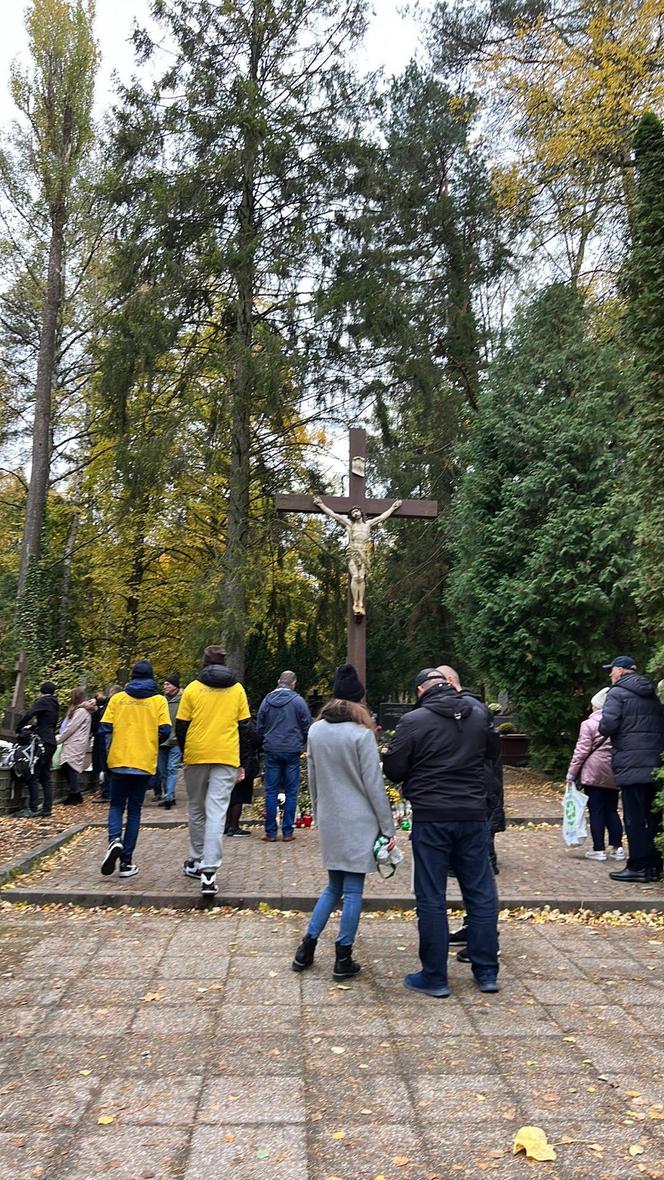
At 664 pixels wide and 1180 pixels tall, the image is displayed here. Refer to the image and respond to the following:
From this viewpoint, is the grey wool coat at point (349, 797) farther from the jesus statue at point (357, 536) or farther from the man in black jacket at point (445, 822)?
the jesus statue at point (357, 536)

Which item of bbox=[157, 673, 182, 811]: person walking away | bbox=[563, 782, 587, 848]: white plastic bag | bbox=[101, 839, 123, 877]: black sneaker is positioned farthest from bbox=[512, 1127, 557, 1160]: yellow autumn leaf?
bbox=[157, 673, 182, 811]: person walking away

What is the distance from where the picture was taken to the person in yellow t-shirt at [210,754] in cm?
714

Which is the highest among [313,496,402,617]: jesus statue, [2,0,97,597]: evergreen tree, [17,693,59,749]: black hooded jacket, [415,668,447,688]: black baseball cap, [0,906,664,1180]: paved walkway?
[2,0,97,597]: evergreen tree

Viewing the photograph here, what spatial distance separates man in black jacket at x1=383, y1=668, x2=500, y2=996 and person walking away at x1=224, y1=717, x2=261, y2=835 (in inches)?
201

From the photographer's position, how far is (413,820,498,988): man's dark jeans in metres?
5.21

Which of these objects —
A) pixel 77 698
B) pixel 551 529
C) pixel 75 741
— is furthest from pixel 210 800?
pixel 551 529

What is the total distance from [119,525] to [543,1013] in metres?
16.2

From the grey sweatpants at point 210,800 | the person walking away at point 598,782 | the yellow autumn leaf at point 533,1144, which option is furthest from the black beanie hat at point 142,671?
the yellow autumn leaf at point 533,1144

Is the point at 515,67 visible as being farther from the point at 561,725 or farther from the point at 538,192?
the point at 561,725

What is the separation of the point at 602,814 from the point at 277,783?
3.34m

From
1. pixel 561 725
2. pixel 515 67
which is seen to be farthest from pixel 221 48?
pixel 561 725

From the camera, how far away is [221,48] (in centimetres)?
1847

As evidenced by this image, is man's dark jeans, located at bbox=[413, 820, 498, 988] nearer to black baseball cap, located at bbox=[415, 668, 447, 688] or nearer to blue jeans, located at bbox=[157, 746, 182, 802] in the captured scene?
black baseball cap, located at bbox=[415, 668, 447, 688]

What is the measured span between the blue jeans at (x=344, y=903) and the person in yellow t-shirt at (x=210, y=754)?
169 centimetres
